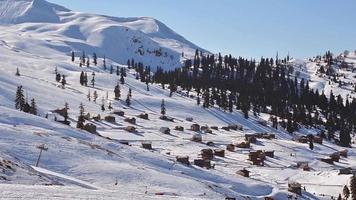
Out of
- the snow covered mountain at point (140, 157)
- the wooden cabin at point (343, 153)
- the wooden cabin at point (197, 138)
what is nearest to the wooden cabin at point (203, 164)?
the snow covered mountain at point (140, 157)

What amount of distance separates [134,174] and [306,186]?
51774mm

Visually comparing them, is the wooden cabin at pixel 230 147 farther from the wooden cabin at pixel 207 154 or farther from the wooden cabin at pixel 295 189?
the wooden cabin at pixel 295 189

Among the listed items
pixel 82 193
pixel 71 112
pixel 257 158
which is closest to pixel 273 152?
pixel 257 158

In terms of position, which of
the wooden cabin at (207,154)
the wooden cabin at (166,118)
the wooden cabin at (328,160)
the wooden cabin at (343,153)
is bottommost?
the wooden cabin at (166,118)

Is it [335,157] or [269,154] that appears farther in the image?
[335,157]

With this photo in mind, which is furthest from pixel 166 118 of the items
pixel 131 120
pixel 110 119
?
pixel 110 119

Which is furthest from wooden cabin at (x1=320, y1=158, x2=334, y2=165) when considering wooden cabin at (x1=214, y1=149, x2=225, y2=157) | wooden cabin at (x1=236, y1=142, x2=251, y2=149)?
wooden cabin at (x1=214, y1=149, x2=225, y2=157)

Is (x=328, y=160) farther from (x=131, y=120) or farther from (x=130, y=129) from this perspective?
(x=131, y=120)

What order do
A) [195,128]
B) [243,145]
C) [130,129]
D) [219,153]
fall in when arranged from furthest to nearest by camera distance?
[195,128]
[130,129]
[243,145]
[219,153]

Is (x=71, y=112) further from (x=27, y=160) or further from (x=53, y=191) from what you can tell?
(x=53, y=191)

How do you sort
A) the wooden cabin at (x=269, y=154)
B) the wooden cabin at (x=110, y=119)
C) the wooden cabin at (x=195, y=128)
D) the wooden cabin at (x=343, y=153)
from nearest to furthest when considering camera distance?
the wooden cabin at (x=269, y=154) < the wooden cabin at (x=343, y=153) < the wooden cabin at (x=110, y=119) < the wooden cabin at (x=195, y=128)

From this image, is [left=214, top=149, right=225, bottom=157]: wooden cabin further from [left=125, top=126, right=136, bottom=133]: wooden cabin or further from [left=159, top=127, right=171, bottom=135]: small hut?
[left=125, top=126, right=136, bottom=133]: wooden cabin

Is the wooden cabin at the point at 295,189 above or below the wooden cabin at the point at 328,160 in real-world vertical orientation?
above

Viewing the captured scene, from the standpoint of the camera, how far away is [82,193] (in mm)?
32625
